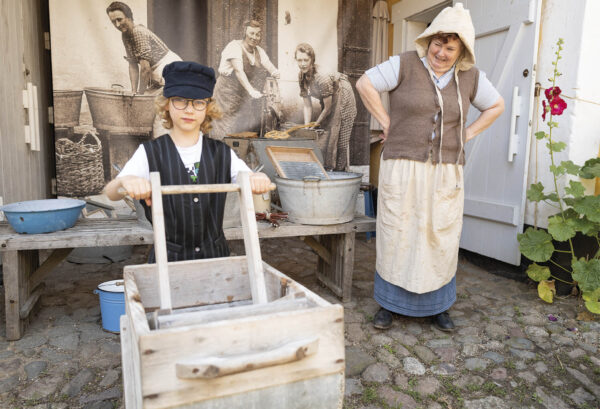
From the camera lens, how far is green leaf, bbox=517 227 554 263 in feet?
12.1

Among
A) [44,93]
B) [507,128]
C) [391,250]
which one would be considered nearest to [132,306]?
[391,250]

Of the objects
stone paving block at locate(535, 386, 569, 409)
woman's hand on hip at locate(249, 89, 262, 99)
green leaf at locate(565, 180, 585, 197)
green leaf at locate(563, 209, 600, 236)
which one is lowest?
stone paving block at locate(535, 386, 569, 409)

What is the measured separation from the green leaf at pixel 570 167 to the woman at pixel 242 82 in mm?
3497

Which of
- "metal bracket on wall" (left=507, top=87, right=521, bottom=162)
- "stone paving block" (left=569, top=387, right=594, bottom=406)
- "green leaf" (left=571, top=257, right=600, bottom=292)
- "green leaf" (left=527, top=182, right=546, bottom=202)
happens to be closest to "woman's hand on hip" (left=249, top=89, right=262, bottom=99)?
"metal bracket on wall" (left=507, top=87, right=521, bottom=162)

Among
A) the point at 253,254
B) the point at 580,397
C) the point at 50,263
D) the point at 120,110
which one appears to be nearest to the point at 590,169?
the point at 580,397

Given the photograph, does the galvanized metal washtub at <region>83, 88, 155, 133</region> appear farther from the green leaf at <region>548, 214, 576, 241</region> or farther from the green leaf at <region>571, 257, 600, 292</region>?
the green leaf at <region>571, 257, 600, 292</region>

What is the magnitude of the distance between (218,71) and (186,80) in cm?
372

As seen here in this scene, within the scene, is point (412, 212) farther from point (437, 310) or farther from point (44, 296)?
point (44, 296)

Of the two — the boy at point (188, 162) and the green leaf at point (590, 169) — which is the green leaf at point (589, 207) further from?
the boy at point (188, 162)

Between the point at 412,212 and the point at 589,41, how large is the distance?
2.35 m

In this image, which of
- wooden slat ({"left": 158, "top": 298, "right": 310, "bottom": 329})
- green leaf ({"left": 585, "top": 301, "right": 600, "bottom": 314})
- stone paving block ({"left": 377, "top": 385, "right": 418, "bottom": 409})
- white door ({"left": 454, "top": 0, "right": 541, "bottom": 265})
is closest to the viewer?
wooden slat ({"left": 158, "top": 298, "right": 310, "bottom": 329})

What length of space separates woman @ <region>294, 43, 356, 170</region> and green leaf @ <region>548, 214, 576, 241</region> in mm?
3035

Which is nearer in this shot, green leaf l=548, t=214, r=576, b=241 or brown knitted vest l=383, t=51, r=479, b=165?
brown knitted vest l=383, t=51, r=479, b=165

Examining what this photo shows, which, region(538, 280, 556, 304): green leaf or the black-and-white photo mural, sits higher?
the black-and-white photo mural
